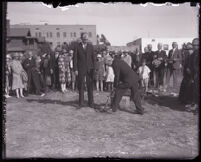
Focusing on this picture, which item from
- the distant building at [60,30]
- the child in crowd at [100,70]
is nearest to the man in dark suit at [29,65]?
the distant building at [60,30]

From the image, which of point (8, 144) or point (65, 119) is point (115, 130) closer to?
point (65, 119)

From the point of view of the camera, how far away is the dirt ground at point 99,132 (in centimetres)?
415

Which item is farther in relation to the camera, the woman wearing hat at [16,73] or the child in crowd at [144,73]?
the child in crowd at [144,73]

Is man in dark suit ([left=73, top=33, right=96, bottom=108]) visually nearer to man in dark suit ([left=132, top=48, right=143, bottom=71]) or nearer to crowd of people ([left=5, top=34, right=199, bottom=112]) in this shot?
crowd of people ([left=5, top=34, right=199, bottom=112])

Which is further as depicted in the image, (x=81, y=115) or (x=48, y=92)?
(x=48, y=92)

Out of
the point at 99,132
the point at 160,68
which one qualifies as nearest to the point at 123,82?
the point at 99,132

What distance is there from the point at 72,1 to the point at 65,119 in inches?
152

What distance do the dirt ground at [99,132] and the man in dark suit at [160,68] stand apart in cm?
266

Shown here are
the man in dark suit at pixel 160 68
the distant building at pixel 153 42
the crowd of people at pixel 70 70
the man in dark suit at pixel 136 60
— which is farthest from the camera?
the man in dark suit at pixel 136 60

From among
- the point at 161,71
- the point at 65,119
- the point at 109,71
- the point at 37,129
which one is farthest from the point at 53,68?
the point at 37,129

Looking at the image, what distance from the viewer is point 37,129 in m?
5.56

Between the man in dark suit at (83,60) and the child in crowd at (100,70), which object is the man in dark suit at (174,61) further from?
the man in dark suit at (83,60)

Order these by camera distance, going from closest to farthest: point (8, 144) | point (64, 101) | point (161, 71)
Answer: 1. point (8, 144)
2. point (64, 101)
3. point (161, 71)

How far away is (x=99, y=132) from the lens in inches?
212
